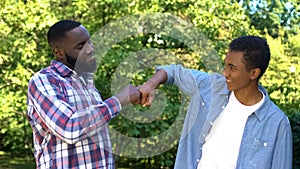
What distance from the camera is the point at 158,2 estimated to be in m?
6.36

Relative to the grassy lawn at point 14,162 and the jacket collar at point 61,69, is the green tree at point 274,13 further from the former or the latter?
the jacket collar at point 61,69

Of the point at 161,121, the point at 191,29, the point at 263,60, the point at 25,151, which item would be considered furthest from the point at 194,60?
the point at 25,151

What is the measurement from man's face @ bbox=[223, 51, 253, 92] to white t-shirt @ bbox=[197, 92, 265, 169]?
0.42 ft

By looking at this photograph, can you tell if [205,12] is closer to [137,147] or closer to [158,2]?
[158,2]

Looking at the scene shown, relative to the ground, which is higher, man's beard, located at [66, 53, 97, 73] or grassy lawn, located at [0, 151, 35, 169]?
man's beard, located at [66, 53, 97, 73]

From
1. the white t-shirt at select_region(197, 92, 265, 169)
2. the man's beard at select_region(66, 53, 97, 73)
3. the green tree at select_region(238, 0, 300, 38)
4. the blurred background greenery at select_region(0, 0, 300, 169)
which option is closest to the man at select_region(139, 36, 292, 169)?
the white t-shirt at select_region(197, 92, 265, 169)

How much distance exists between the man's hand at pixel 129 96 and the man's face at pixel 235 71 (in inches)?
17.5

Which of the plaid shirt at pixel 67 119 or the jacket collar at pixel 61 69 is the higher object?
the jacket collar at pixel 61 69

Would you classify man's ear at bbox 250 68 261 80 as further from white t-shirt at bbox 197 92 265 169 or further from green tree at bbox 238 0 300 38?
green tree at bbox 238 0 300 38

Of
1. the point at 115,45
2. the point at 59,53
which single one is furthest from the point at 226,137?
the point at 115,45

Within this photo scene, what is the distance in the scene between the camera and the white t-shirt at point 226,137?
2.46m

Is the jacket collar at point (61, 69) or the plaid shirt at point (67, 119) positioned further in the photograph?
the jacket collar at point (61, 69)

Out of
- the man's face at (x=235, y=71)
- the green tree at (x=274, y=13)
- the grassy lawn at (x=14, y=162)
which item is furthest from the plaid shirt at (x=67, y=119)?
the grassy lawn at (x=14, y=162)

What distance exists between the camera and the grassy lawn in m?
9.70
